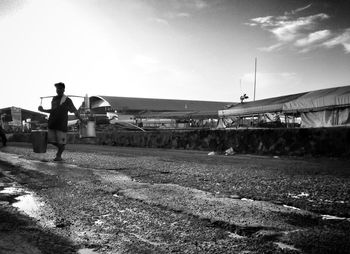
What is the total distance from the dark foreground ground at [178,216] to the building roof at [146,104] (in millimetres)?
43763

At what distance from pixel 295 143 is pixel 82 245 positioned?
26.4 ft

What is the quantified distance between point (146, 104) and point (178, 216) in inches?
2078

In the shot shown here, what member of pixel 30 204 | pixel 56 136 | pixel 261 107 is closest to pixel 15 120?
Result: pixel 261 107

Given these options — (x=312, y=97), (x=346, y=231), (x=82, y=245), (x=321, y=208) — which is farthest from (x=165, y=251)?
(x=312, y=97)

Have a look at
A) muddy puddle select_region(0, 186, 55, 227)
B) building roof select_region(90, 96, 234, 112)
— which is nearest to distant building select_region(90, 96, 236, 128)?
building roof select_region(90, 96, 234, 112)

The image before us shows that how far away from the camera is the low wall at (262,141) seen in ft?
26.1

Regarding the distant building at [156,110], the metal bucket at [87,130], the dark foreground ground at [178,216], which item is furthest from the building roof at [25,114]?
the dark foreground ground at [178,216]

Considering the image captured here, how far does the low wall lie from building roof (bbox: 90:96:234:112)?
34013 millimetres

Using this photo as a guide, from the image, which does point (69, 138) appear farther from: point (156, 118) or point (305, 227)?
point (305, 227)

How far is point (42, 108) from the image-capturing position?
7570 mm

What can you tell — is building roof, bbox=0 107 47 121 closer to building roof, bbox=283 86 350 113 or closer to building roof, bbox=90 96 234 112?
building roof, bbox=90 96 234 112

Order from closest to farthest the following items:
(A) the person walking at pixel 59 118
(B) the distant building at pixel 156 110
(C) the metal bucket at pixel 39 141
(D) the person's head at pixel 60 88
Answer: (D) the person's head at pixel 60 88 < (A) the person walking at pixel 59 118 < (C) the metal bucket at pixel 39 141 < (B) the distant building at pixel 156 110

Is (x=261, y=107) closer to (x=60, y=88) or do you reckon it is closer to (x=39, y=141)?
(x=39, y=141)

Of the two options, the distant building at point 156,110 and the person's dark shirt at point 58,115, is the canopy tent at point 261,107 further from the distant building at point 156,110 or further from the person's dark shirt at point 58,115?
the person's dark shirt at point 58,115
